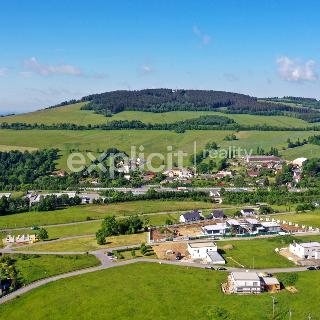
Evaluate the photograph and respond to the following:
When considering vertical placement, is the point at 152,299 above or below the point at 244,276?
below

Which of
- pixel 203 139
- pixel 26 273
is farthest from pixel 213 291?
pixel 203 139

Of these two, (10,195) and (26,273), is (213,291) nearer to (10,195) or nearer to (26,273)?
(26,273)

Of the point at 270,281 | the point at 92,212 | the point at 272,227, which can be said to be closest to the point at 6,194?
the point at 92,212

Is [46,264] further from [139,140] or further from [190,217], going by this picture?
[139,140]

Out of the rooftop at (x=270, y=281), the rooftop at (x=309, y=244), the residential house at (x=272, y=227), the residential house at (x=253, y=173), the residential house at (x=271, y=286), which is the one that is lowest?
the residential house at (x=271, y=286)

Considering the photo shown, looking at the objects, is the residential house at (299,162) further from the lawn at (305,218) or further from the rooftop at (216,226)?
the rooftop at (216,226)

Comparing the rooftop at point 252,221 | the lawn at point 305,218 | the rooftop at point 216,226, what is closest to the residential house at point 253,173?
the lawn at point 305,218
